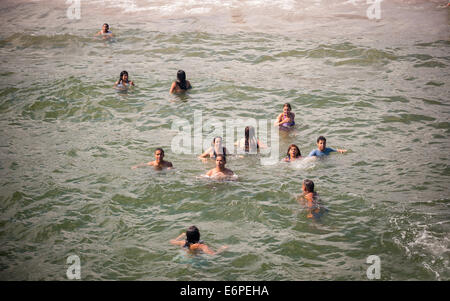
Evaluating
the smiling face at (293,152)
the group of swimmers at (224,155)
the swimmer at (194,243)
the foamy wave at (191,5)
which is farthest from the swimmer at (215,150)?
the foamy wave at (191,5)

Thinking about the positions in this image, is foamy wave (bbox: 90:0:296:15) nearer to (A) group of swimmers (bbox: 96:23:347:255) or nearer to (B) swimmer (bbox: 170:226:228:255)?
(A) group of swimmers (bbox: 96:23:347:255)

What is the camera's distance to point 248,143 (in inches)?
498

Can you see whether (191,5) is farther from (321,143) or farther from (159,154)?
(321,143)

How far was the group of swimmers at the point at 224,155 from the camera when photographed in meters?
8.67

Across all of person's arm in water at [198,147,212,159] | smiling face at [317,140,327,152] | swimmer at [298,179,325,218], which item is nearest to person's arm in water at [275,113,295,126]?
smiling face at [317,140,327,152]

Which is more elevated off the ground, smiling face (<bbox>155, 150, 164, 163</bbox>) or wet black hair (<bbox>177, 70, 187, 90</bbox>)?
wet black hair (<bbox>177, 70, 187, 90</bbox>)

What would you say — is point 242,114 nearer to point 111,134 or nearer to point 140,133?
point 140,133

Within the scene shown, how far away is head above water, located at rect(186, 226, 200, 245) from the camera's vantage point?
27.7 feet

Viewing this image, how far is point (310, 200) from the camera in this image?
9.98 metres

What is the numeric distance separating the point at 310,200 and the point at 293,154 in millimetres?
2145

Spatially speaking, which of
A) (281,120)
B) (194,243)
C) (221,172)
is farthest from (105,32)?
(194,243)

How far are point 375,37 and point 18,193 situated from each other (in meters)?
16.5

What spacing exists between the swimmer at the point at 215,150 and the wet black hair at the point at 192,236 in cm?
406

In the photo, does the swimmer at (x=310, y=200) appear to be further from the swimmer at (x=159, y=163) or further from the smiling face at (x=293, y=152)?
the swimmer at (x=159, y=163)
